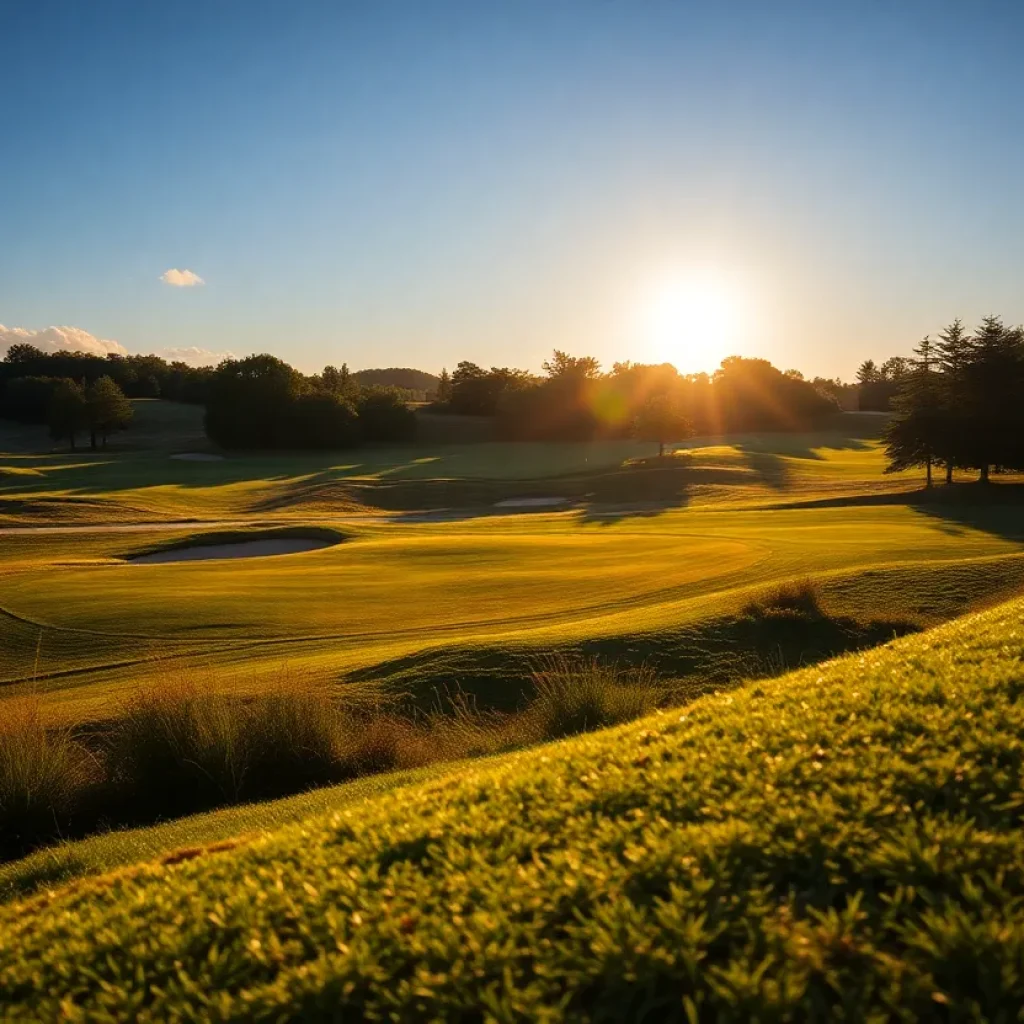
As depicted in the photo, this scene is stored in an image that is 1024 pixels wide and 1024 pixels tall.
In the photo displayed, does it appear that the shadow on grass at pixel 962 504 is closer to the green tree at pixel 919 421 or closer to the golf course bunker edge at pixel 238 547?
the green tree at pixel 919 421

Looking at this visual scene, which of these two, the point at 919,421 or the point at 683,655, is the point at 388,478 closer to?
the point at 919,421

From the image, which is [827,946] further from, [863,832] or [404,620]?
[404,620]

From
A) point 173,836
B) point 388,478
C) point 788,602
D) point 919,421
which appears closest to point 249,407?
point 388,478

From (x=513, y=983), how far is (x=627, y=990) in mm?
496

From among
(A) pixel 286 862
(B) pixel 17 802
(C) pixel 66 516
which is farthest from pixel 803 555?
(C) pixel 66 516

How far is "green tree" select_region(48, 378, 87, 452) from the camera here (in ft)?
265

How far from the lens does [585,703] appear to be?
1263cm

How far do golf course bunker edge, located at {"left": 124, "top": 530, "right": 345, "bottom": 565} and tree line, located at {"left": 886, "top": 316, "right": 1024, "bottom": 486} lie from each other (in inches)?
1396

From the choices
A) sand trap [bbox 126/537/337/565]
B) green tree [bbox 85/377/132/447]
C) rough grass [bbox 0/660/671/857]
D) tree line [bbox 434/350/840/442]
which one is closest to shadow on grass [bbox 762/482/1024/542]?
rough grass [bbox 0/660/671/857]

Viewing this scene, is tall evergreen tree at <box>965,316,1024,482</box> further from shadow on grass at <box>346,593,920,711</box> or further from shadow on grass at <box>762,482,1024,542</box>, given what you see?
shadow on grass at <box>346,593,920,711</box>

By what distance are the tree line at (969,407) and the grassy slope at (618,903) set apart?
48.8 meters

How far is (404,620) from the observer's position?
20812 mm

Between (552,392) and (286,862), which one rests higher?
(552,392)

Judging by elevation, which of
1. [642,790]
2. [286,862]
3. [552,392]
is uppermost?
[552,392]
